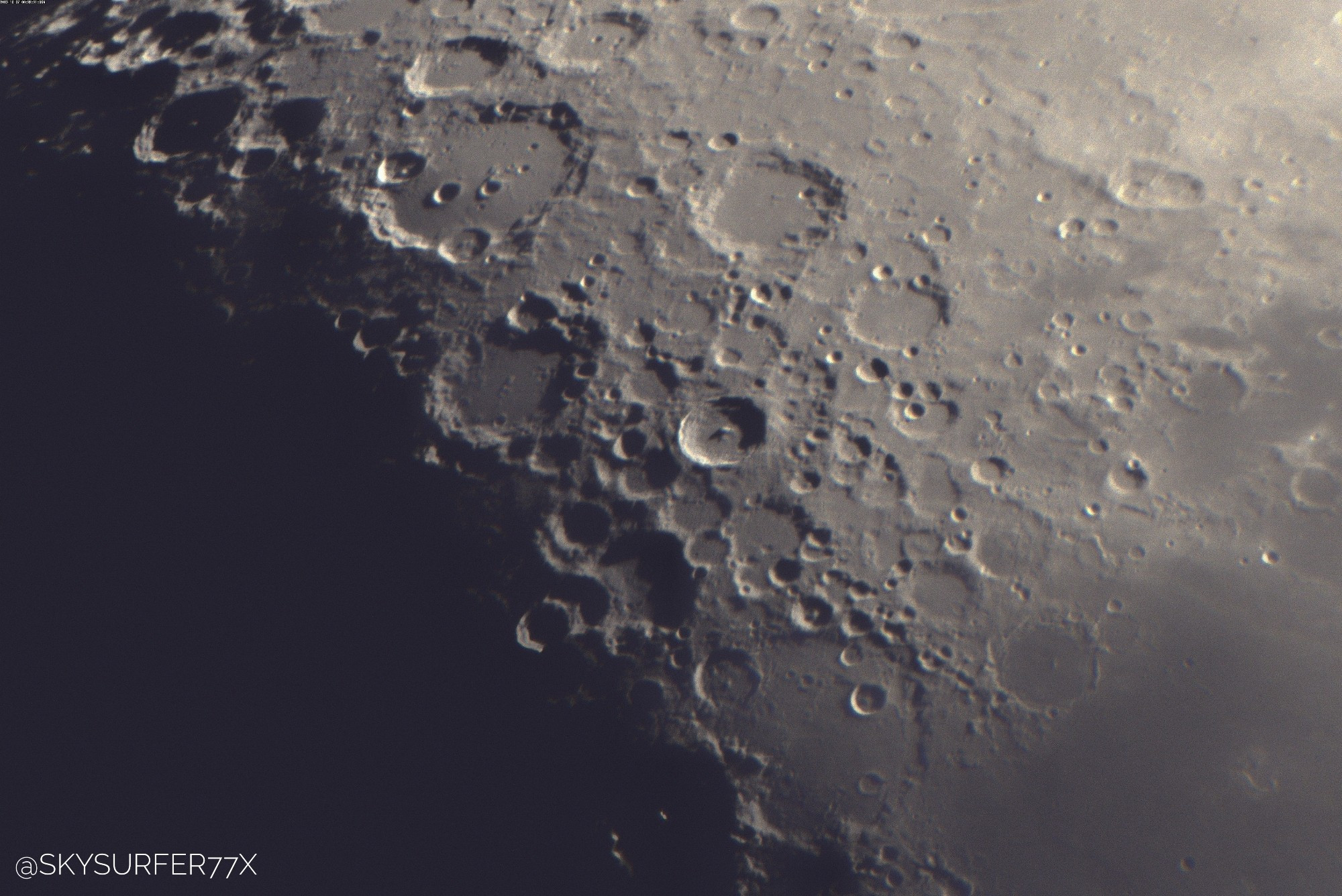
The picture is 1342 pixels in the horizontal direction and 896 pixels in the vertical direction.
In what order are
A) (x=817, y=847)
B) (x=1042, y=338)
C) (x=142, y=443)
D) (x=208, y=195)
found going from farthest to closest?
(x=208, y=195), (x=142, y=443), (x=1042, y=338), (x=817, y=847)

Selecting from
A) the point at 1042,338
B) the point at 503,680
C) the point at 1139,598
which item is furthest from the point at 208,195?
the point at 1139,598

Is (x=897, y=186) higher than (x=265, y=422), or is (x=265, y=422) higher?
(x=897, y=186)

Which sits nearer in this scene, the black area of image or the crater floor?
the crater floor

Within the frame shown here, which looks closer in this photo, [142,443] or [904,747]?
[904,747]

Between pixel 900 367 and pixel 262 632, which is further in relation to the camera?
pixel 262 632

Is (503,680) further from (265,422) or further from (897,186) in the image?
(897,186)

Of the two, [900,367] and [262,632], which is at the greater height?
[900,367]

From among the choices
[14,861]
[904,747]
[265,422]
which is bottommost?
[14,861]

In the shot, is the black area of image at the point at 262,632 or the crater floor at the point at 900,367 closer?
the crater floor at the point at 900,367
